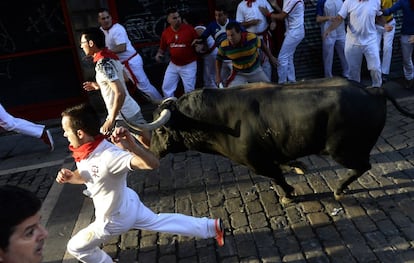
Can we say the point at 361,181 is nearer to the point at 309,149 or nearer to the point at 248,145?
the point at 309,149

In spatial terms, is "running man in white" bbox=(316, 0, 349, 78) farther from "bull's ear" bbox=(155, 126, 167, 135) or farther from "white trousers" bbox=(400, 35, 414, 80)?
"bull's ear" bbox=(155, 126, 167, 135)

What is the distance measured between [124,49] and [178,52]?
958mm

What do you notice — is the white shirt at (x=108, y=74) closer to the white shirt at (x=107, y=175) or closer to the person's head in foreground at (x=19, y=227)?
the white shirt at (x=107, y=175)

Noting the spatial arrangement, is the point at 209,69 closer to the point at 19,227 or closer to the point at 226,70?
the point at 226,70

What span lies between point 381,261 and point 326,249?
0.48 meters

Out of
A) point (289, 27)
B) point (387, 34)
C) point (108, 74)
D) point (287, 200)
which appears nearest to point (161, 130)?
point (108, 74)

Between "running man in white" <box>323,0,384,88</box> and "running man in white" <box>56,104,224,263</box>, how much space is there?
519 cm

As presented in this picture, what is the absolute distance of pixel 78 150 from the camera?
3.53 meters

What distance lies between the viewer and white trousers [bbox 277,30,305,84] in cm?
821

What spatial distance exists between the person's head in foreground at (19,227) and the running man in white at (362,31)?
681cm

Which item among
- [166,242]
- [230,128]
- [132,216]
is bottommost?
[166,242]

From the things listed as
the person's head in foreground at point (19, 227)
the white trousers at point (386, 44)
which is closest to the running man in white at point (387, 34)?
the white trousers at point (386, 44)

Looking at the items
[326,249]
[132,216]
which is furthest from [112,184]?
[326,249]

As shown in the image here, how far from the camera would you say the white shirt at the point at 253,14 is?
7.96 m
